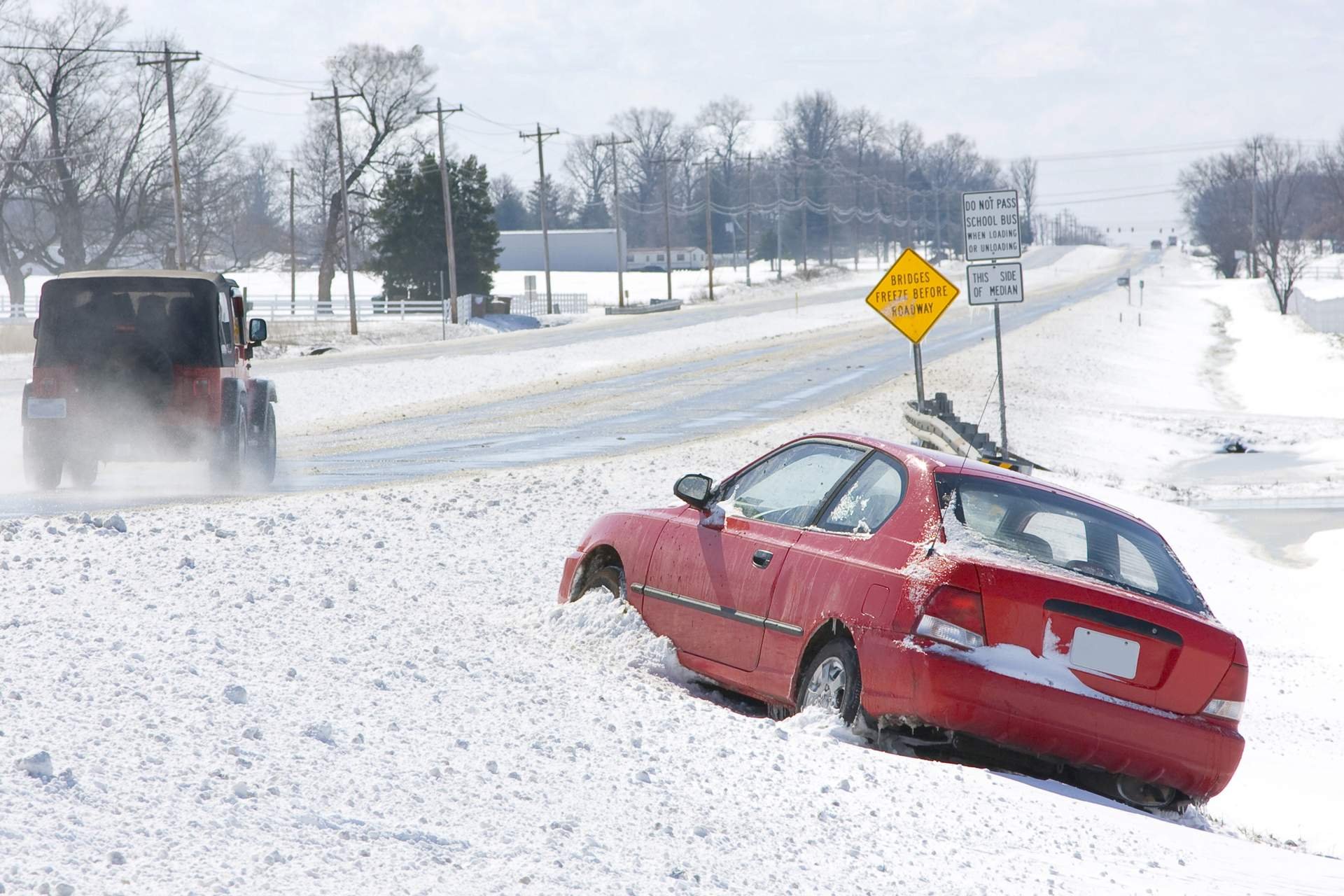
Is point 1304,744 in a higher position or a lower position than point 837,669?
lower

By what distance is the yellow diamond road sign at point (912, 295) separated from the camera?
19266mm

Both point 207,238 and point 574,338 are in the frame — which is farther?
point 207,238

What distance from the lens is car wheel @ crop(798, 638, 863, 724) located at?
5883 mm

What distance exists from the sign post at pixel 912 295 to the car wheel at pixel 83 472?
32.7 feet

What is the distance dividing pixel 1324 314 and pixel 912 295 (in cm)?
5556

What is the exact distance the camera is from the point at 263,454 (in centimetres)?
1558

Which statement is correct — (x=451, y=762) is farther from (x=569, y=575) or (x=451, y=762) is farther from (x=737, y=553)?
(x=569, y=575)

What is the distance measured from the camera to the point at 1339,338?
58.8 metres

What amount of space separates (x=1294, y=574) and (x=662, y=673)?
426 inches

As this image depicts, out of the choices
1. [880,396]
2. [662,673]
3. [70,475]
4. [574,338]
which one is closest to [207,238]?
[574,338]

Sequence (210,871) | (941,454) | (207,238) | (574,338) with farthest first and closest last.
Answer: (207,238)
(574,338)
(941,454)
(210,871)

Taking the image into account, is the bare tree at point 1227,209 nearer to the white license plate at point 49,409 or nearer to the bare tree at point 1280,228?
the bare tree at point 1280,228

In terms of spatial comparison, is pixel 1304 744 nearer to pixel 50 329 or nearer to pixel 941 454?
pixel 941 454

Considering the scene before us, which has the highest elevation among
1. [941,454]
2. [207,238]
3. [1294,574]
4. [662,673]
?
[207,238]
